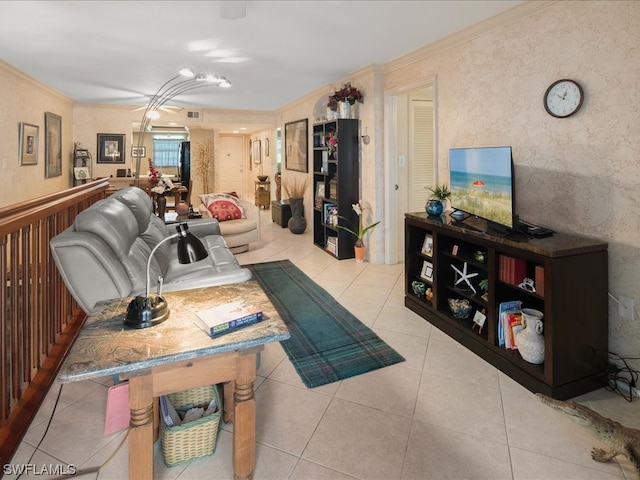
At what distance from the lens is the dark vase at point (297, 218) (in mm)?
6914

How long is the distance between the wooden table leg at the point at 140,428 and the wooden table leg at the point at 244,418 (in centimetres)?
30

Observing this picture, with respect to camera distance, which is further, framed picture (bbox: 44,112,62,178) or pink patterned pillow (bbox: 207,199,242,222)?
framed picture (bbox: 44,112,62,178)

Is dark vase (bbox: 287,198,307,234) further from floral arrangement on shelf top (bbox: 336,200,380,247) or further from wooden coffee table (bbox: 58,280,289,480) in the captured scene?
wooden coffee table (bbox: 58,280,289,480)

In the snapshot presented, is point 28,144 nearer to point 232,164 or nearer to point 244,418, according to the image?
point 244,418

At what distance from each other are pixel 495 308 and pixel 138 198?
2.80 metres

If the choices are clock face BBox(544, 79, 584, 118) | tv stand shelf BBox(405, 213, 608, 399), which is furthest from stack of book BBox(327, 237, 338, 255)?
clock face BBox(544, 79, 584, 118)

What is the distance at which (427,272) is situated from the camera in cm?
329

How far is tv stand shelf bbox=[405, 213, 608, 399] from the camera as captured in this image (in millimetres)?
2074

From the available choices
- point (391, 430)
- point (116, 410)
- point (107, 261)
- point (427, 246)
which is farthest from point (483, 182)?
point (116, 410)

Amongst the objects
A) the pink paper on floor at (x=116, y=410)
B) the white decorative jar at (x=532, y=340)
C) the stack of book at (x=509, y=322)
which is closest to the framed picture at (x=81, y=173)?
the pink paper on floor at (x=116, y=410)

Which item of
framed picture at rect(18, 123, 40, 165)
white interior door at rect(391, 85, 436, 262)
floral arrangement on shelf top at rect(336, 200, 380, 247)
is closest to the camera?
white interior door at rect(391, 85, 436, 262)

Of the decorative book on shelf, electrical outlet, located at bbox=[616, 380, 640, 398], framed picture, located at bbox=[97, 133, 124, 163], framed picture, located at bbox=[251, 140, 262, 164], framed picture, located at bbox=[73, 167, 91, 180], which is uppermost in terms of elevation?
framed picture, located at bbox=[251, 140, 262, 164]

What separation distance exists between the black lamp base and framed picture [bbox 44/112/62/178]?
551 cm

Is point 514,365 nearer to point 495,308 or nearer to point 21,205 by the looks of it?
point 495,308
